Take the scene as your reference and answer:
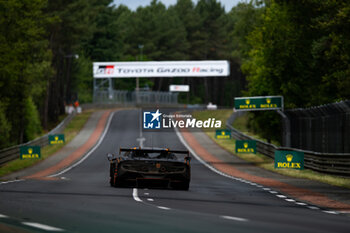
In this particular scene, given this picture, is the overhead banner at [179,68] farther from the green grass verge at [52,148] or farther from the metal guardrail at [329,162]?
the metal guardrail at [329,162]

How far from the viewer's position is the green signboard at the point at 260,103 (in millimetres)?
40812

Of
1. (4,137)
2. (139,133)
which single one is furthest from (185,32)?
(4,137)

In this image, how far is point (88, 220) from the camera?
1120 centimetres

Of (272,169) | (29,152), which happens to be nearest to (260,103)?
(272,169)

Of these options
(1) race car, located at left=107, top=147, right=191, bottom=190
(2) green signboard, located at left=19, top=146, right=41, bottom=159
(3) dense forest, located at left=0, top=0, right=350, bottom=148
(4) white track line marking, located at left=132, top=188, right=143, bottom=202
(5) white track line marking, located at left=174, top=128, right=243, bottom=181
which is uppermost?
(3) dense forest, located at left=0, top=0, right=350, bottom=148

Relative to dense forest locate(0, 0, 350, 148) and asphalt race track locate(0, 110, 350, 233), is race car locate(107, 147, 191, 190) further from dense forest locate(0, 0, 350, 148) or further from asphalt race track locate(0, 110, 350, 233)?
dense forest locate(0, 0, 350, 148)

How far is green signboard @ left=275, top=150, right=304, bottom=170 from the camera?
32.0 metres

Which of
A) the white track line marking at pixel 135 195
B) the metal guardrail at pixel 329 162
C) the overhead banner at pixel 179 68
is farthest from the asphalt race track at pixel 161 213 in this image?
the overhead banner at pixel 179 68

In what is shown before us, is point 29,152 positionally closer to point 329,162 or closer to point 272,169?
point 272,169

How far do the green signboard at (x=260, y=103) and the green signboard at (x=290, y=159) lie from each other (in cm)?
794

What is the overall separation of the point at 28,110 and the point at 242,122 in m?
31.9

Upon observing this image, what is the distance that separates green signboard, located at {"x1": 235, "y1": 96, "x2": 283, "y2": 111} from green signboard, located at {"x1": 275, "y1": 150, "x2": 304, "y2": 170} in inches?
313

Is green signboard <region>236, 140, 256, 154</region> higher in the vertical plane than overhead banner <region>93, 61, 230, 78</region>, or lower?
lower

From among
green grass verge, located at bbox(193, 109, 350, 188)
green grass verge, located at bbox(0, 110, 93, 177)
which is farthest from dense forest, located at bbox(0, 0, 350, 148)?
green grass verge, located at bbox(193, 109, 350, 188)
